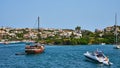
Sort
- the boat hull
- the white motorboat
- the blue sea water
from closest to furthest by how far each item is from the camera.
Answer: the blue sea water, the white motorboat, the boat hull

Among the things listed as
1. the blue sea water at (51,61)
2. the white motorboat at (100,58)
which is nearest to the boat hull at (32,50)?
the blue sea water at (51,61)

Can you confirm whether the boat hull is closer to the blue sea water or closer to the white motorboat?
the blue sea water

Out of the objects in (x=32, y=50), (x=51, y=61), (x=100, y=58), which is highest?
(x=32, y=50)

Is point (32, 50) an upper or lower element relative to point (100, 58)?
upper

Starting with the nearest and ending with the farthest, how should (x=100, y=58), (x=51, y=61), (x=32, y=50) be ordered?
1. (x=100, y=58)
2. (x=51, y=61)
3. (x=32, y=50)

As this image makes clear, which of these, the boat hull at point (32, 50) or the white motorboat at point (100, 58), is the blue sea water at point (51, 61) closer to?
the white motorboat at point (100, 58)

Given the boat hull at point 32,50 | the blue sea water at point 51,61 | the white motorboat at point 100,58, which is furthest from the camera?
the boat hull at point 32,50

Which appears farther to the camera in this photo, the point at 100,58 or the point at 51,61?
the point at 51,61

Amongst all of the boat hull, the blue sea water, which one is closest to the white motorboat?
the blue sea water

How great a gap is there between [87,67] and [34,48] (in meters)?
44.4

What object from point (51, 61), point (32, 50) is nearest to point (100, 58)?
point (51, 61)

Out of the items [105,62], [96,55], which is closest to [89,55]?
[96,55]

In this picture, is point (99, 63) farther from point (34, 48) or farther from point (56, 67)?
point (34, 48)

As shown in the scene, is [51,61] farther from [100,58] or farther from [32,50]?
[32,50]
